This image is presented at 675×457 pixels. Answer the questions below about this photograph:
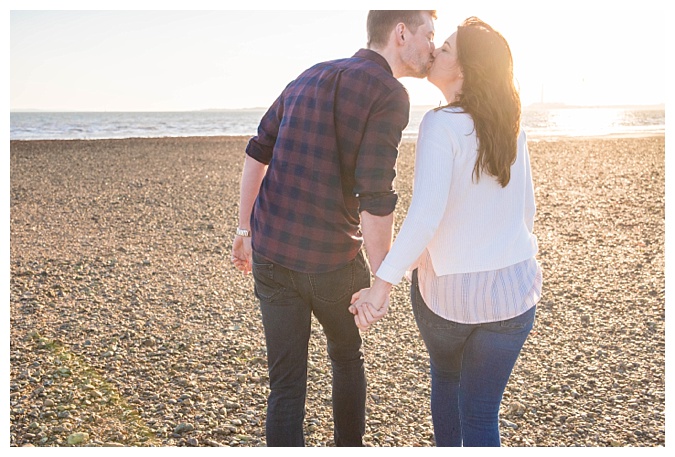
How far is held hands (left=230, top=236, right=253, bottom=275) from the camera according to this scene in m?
2.74

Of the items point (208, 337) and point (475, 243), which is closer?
point (475, 243)

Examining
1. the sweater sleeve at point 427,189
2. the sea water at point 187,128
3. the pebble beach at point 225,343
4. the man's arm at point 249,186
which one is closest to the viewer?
the sweater sleeve at point 427,189

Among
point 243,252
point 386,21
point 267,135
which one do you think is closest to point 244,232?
point 243,252

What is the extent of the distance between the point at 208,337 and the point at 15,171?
11.9 metres

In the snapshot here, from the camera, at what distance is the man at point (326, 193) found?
2.19 metres

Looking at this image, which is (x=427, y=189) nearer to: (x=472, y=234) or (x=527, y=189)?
(x=472, y=234)

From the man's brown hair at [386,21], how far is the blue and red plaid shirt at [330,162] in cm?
6

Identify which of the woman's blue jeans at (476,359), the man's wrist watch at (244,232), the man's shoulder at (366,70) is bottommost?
the woman's blue jeans at (476,359)

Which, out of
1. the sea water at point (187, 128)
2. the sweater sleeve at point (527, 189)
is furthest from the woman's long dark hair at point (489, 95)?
the sea water at point (187, 128)

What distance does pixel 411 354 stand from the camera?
14.7 ft

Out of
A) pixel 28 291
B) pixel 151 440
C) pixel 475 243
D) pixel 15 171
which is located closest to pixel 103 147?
pixel 15 171

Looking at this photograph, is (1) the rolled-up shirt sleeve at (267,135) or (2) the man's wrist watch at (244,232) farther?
(2) the man's wrist watch at (244,232)

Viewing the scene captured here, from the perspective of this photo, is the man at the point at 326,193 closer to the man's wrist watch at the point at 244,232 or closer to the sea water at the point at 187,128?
the man's wrist watch at the point at 244,232

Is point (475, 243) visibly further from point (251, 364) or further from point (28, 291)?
point (28, 291)
